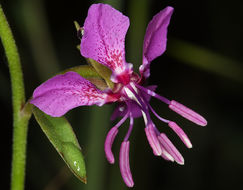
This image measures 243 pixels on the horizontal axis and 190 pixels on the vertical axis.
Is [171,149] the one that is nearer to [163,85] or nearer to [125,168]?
[125,168]

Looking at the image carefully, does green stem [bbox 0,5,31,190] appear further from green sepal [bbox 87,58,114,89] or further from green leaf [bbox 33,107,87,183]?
green sepal [bbox 87,58,114,89]

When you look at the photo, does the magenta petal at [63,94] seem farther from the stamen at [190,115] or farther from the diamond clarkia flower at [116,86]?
the stamen at [190,115]

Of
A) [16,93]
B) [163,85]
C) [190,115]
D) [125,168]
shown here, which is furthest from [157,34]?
[163,85]

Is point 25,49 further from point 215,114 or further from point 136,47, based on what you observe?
point 215,114

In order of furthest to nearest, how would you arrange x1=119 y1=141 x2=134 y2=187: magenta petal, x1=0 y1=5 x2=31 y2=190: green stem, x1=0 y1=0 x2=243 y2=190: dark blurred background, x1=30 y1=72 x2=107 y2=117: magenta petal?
1. x1=0 y1=0 x2=243 y2=190: dark blurred background
2. x1=0 y1=5 x2=31 y2=190: green stem
3. x1=119 y1=141 x2=134 y2=187: magenta petal
4. x1=30 y1=72 x2=107 y2=117: magenta petal

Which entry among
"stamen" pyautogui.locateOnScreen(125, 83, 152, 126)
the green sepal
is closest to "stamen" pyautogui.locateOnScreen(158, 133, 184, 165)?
"stamen" pyautogui.locateOnScreen(125, 83, 152, 126)

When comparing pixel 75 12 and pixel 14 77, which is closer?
pixel 14 77

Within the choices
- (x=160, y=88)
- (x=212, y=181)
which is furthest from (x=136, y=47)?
(x=212, y=181)
